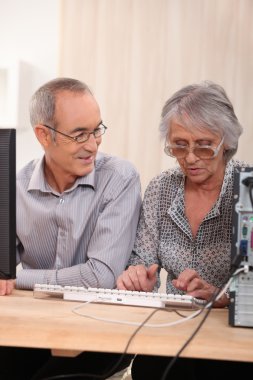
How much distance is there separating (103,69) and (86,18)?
0.29 meters

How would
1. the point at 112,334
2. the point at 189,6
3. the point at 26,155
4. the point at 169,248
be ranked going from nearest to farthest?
the point at 112,334 < the point at 169,248 < the point at 189,6 < the point at 26,155

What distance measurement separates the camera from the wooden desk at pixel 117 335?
120 cm

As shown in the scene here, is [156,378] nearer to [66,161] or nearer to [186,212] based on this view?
[186,212]

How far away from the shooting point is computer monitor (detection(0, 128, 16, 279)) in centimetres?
156

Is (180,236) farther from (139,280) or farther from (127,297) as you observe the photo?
(127,297)

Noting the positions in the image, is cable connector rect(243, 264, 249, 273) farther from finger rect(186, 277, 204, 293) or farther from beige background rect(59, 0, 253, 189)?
beige background rect(59, 0, 253, 189)

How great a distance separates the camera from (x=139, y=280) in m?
1.81

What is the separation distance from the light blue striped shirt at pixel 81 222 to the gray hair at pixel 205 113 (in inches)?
9.5

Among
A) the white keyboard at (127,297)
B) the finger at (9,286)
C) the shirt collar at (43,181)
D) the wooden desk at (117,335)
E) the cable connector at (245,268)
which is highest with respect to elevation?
the shirt collar at (43,181)

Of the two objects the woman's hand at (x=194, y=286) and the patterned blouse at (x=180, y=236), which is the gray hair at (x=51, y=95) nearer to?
the patterned blouse at (x=180, y=236)

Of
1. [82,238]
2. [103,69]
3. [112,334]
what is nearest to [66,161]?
[82,238]

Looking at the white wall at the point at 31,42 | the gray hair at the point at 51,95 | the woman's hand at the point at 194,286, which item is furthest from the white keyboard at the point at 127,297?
the white wall at the point at 31,42

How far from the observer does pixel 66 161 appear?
212 cm

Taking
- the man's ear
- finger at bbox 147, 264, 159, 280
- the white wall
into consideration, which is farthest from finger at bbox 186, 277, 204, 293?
the white wall
